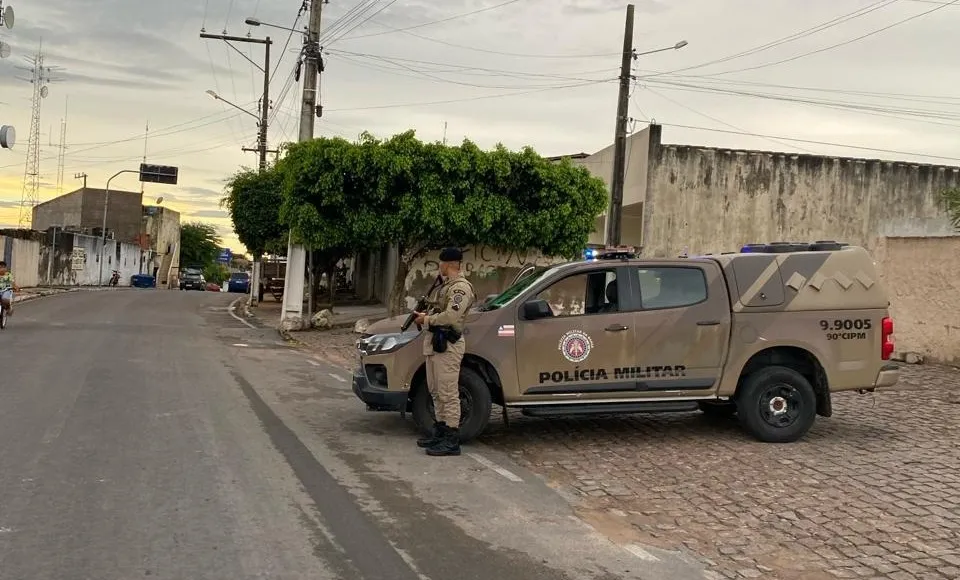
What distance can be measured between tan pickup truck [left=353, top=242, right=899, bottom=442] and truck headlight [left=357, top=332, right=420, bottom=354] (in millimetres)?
13

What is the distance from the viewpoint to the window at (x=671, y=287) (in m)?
7.95

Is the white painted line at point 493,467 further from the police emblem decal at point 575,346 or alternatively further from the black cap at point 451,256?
the black cap at point 451,256

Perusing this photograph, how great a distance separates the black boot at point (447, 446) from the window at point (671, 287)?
86.9 inches

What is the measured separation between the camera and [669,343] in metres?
7.84

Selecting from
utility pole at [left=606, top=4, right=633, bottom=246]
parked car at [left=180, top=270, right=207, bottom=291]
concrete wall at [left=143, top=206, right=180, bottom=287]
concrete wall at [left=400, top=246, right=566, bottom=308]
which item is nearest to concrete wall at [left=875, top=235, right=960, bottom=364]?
utility pole at [left=606, top=4, right=633, bottom=246]

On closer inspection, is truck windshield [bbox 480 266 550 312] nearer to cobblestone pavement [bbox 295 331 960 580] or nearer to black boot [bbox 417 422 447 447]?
black boot [bbox 417 422 447 447]


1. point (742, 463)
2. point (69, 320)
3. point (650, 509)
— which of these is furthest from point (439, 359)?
point (69, 320)

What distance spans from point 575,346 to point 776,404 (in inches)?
83.0

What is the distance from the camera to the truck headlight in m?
7.77

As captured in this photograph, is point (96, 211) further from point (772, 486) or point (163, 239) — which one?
point (772, 486)

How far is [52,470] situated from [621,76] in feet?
55.2

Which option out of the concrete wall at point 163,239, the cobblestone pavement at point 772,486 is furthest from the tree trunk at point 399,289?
the concrete wall at point 163,239

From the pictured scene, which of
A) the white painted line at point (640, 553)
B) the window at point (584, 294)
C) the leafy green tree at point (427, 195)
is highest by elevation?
the leafy green tree at point (427, 195)

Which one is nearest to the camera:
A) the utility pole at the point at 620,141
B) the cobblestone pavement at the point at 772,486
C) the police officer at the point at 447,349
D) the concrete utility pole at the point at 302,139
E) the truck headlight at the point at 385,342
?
the cobblestone pavement at the point at 772,486
